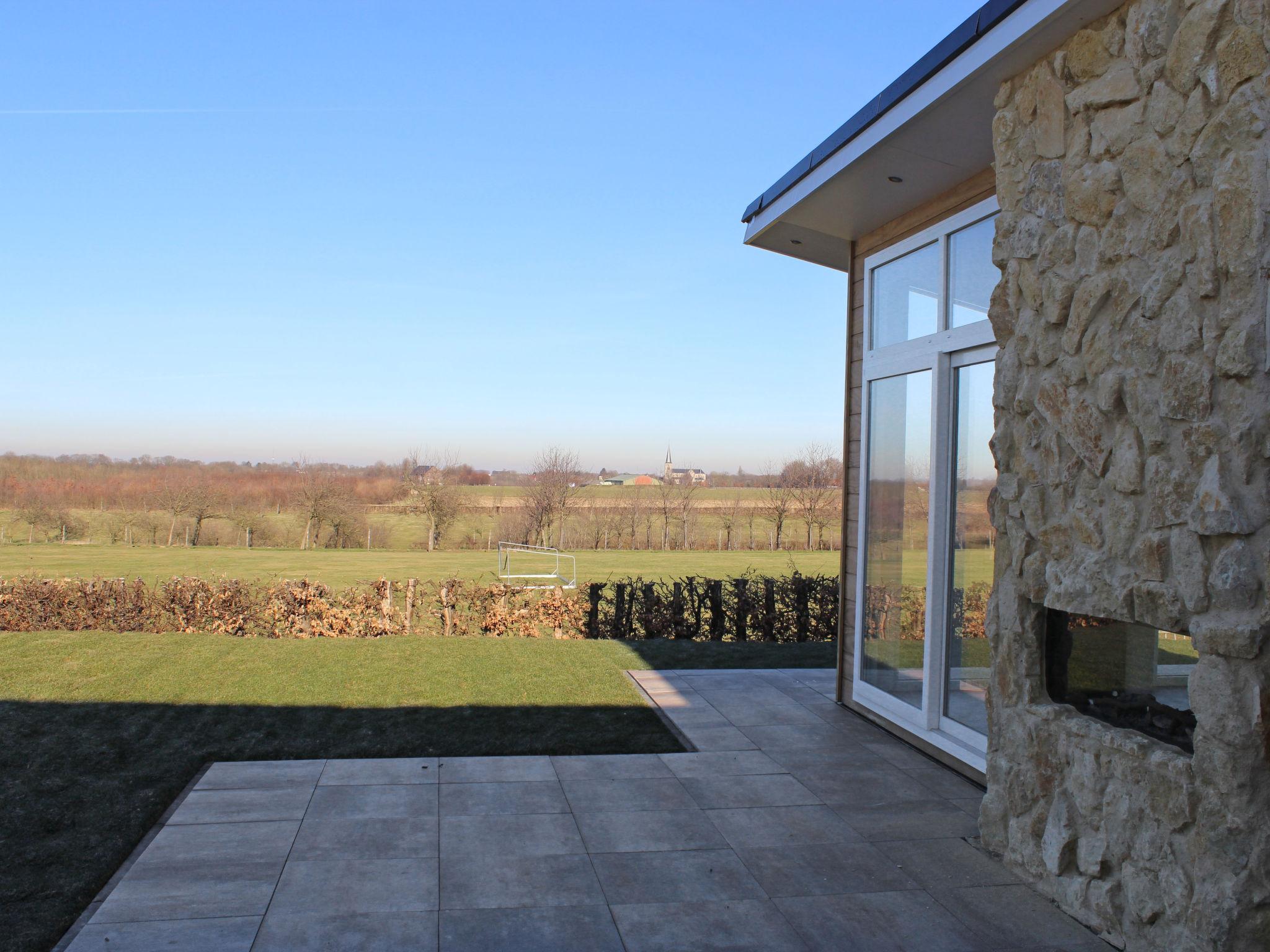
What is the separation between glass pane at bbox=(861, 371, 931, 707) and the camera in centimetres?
499

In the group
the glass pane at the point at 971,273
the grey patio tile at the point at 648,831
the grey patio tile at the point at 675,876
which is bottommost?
the grey patio tile at the point at 648,831

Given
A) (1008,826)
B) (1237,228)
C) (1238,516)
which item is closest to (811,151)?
(1237,228)

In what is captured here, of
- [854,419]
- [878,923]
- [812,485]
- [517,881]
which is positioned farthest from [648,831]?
[812,485]

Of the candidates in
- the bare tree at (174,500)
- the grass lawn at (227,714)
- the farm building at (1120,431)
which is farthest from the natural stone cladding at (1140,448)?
the bare tree at (174,500)

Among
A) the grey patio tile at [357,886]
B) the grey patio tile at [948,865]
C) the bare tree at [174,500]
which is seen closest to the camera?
the grey patio tile at [357,886]

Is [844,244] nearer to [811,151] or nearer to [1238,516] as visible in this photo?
[811,151]

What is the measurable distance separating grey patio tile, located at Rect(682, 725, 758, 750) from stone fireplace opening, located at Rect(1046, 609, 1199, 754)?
220 centimetres

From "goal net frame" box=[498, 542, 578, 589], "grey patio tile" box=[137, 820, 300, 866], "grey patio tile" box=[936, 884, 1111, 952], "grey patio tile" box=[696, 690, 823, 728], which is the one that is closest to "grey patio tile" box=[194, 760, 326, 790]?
"grey patio tile" box=[137, 820, 300, 866]

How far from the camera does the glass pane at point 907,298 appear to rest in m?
4.87

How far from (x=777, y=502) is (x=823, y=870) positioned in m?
27.6

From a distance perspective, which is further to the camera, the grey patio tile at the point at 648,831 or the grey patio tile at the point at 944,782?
the grey patio tile at the point at 944,782

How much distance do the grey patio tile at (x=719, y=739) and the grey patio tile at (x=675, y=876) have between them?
154 cm

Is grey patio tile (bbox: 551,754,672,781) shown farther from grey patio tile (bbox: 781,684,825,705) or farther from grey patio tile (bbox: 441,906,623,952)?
grey patio tile (bbox: 781,684,825,705)

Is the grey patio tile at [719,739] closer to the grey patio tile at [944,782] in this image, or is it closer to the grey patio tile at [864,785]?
the grey patio tile at [864,785]
